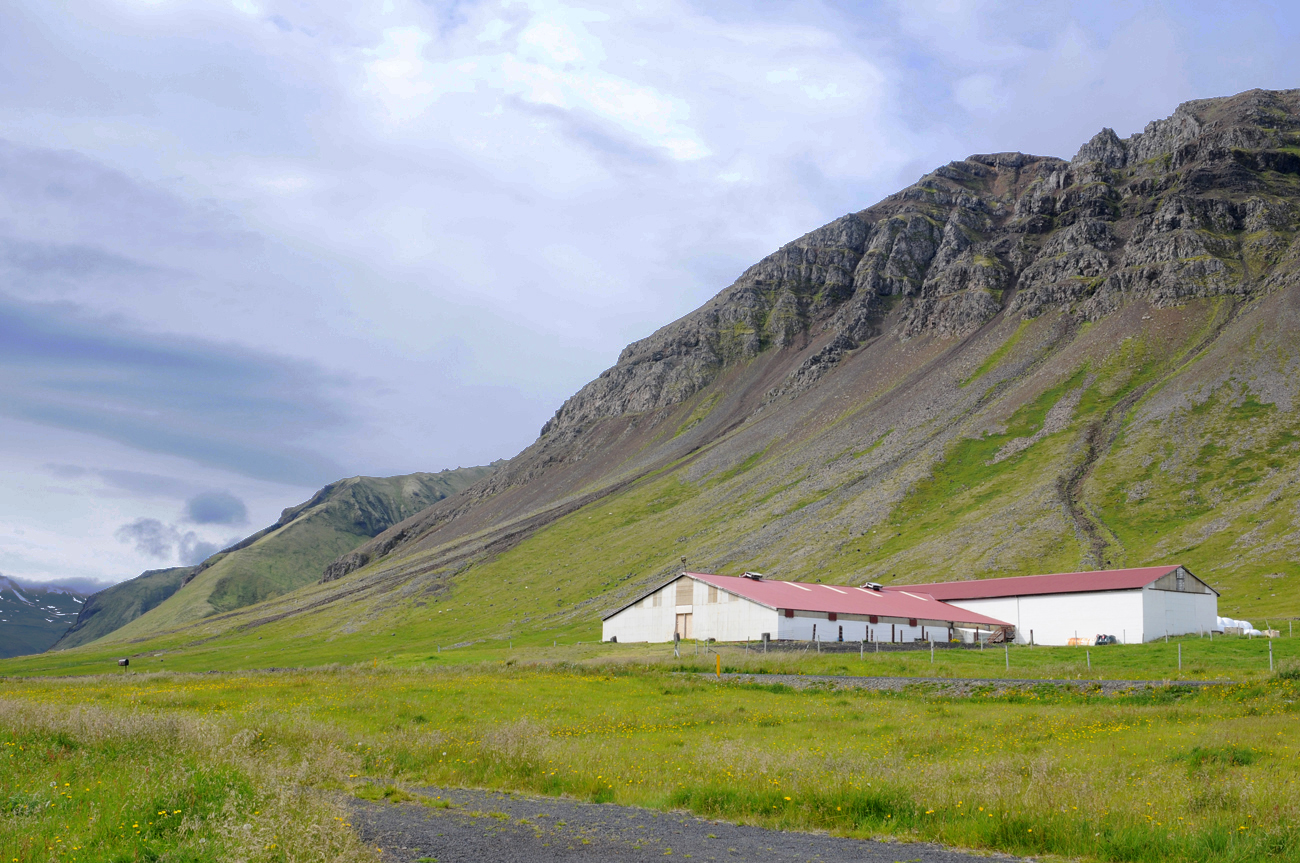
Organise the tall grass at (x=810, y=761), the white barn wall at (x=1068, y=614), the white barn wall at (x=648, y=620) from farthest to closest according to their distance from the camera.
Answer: the white barn wall at (x=648, y=620)
the white barn wall at (x=1068, y=614)
the tall grass at (x=810, y=761)

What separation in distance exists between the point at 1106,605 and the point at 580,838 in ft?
231

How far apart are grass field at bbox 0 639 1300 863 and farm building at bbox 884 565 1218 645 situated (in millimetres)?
37743

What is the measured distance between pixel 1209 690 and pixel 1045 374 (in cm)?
12843

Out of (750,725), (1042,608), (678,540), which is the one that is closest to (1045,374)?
A: (678,540)

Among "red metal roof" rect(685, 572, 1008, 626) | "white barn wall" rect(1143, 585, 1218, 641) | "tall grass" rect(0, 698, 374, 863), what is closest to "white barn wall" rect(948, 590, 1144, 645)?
"white barn wall" rect(1143, 585, 1218, 641)

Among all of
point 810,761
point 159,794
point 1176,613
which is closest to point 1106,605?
point 1176,613

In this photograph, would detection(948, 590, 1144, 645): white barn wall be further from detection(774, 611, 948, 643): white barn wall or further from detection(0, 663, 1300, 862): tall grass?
detection(0, 663, 1300, 862): tall grass

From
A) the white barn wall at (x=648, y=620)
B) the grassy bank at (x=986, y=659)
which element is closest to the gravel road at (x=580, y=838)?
the grassy bank at (x=986, y=659)

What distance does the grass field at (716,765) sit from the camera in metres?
12.0

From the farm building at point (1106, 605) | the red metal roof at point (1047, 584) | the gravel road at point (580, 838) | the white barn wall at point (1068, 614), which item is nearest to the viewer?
the gravel road at point (580, 838)

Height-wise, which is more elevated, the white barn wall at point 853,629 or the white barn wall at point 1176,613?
the white barn wall at point 1176,613

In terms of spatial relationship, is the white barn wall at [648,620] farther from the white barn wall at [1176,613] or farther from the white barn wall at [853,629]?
the white barn wall at [1176,613]

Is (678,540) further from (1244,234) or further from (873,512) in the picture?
(1244,234)

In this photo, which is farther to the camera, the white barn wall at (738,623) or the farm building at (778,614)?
the farm building at (778,614)
